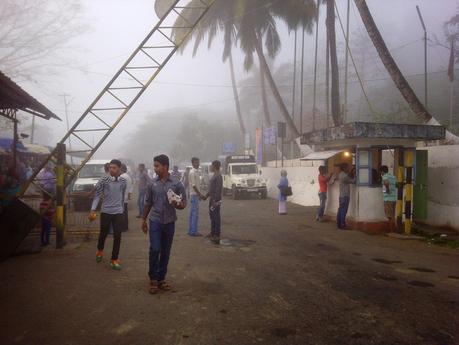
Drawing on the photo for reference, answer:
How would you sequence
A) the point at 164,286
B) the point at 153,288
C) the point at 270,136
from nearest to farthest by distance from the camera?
the point at 153,288 → the point at 164,286 → the point at 270,136

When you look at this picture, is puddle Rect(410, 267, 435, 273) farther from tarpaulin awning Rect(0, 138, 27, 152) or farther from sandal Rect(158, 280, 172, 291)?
tarpaulin awning Rect(0, 138, 27, 152)

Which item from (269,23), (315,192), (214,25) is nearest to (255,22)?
(269,23)

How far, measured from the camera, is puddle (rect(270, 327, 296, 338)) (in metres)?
3.94

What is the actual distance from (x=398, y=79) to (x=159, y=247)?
11.8 metres

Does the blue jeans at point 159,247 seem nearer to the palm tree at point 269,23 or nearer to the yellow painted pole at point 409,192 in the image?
the yellow painted pole at point 409,192

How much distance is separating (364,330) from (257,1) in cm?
2393

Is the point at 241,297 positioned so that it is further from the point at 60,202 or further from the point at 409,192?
the point at 409,192

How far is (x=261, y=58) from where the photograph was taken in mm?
24062

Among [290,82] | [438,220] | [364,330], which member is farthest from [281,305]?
[290,82]

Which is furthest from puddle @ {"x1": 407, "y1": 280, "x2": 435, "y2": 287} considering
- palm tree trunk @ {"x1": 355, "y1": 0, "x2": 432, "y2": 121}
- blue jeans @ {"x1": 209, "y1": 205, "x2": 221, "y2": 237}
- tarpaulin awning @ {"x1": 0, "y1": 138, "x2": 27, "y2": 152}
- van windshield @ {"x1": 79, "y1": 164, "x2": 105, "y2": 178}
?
tarpaulin awning @ {"x1": 0, "y1": 138, "x2": 27, "y2": 152}

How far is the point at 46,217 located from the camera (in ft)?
27.0

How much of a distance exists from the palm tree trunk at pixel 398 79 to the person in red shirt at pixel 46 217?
39.2 feet

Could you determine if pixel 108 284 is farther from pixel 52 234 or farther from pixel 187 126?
pixel 187 126

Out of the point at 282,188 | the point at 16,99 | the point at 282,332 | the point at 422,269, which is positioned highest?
the point at 16,99
